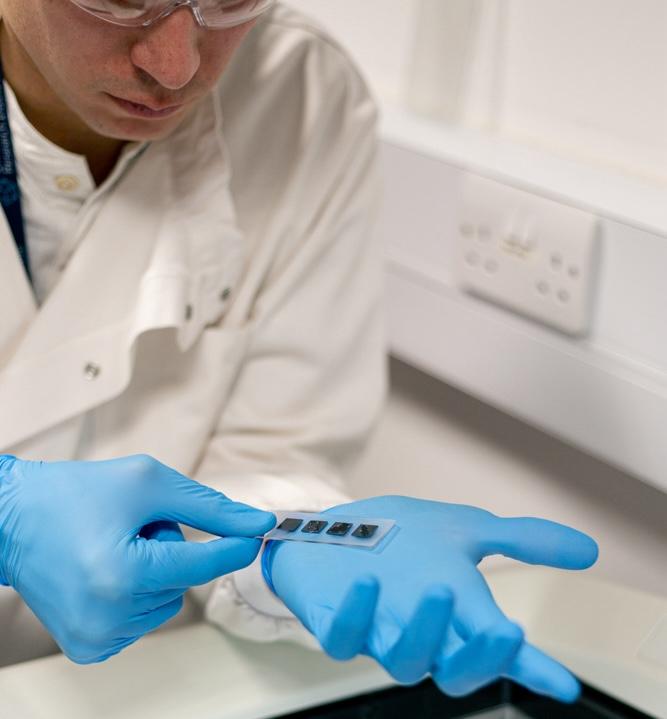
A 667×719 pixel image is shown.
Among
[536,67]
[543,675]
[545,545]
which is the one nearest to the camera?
[543,675]

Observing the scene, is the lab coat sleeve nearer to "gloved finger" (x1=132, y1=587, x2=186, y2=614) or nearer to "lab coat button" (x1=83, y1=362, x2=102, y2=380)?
"lab coat button" (x1=83, y1=362, x2=102, y2=380)

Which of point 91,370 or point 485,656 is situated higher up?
point 485,656

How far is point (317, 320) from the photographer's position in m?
1.21

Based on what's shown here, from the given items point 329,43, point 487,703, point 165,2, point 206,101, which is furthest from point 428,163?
point 487,703

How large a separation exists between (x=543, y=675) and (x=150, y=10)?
21.9 inches

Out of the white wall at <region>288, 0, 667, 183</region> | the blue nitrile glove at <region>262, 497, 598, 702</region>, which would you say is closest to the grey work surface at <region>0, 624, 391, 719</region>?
the blue nitrile glove at <region>262, 497, 598, 702</region>

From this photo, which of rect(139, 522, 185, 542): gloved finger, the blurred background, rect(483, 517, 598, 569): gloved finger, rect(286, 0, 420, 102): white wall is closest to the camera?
rect(483, 517, 598, 569): gloved finger

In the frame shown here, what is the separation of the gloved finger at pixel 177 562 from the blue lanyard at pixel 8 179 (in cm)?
35

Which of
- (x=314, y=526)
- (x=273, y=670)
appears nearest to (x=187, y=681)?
(x=273, y=670)

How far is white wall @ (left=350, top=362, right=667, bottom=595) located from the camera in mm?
1199

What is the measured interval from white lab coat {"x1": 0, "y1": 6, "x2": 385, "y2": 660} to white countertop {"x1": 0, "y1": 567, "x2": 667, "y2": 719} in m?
0.06

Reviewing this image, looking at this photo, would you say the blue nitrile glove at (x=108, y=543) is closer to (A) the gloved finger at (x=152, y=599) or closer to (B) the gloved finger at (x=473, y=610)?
(A) the gloved finger at (x=152, y=599)

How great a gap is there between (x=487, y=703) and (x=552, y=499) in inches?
14.3

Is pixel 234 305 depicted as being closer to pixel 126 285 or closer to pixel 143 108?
pixel 126 285
